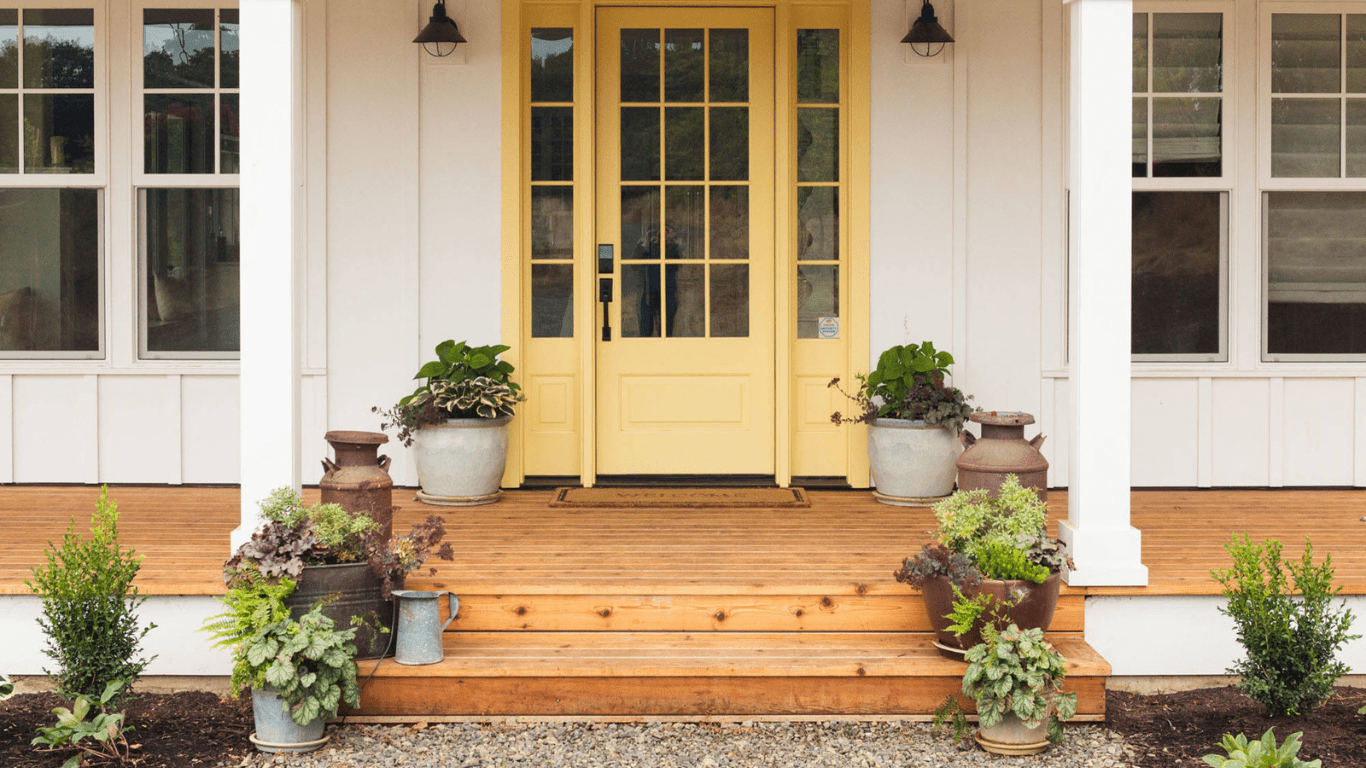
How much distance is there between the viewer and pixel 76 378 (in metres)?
5.87

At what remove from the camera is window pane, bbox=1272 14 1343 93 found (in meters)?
5.79

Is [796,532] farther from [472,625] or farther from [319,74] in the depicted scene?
[319,74]

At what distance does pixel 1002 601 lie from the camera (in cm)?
359

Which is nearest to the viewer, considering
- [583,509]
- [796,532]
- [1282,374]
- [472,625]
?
[472,625]

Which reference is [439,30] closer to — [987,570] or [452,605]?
[452,605]

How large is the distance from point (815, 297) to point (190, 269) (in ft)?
10.2

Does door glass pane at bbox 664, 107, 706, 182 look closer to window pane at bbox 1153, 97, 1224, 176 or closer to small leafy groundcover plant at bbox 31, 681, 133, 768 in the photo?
window pane at bbox 1153, 97, 1224, 176

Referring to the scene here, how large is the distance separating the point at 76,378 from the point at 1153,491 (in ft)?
17.7

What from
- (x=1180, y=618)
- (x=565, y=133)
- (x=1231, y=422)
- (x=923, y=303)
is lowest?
(x=1180, y=618)

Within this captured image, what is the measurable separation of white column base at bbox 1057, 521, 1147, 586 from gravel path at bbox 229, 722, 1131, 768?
0.53 meters

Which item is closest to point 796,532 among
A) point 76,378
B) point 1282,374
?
point 1282,374

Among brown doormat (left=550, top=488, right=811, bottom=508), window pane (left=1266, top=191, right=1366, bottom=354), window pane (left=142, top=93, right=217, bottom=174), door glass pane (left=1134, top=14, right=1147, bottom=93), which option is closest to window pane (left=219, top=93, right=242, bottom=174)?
window pane (left=142, top=93, right=217, bottom=174)

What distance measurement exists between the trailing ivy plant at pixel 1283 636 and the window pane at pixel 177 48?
5045 millimetres

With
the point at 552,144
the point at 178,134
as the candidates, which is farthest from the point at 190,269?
the point at 552,144
